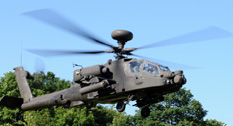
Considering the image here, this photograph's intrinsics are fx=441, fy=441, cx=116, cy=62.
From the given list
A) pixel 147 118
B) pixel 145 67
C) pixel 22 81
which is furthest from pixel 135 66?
pixel 147 118

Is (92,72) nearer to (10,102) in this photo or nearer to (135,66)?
(135,66)

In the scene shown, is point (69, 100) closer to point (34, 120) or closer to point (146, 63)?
point (146, 63)

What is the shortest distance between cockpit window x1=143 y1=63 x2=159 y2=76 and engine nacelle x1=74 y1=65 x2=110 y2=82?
247 centimetres

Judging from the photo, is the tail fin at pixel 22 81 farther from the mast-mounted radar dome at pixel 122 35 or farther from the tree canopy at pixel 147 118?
the tree canopy at pixel 147 118

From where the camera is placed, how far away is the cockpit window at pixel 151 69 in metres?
24.8

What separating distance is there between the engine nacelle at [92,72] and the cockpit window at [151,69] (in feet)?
Answer: 8.11

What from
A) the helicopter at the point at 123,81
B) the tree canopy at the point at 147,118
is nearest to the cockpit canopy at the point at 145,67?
the helicopter at the point at 123,81

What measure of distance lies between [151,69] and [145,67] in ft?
1.29

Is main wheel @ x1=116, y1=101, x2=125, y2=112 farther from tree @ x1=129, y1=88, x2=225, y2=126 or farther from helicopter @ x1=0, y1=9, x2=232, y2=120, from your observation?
tree @ x1=129, y1=88, x2=225, y2=126

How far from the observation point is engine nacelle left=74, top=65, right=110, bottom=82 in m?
26.1

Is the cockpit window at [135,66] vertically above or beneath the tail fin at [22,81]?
beneath

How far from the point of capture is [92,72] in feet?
86.3

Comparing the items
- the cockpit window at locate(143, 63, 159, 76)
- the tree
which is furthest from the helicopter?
the tree

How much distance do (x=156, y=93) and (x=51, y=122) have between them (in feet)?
117
